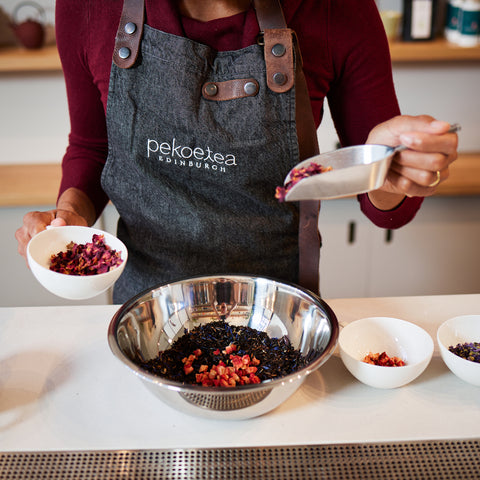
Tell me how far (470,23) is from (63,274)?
1.91 metres

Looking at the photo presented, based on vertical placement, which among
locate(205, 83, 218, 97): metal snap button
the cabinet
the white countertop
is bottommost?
the cabinet

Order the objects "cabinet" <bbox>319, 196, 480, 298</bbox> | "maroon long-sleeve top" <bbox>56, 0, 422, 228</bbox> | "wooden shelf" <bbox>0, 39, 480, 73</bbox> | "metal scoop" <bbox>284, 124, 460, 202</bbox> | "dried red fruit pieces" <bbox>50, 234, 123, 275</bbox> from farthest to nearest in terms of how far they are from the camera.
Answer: "cabinet" <bbox>319, 196, 480, 298</bbox>, "wooden shelf" <bbox>0, 39, 480, 73</bbox>, "maroon long-sleeve top" <bbox>56, 0, 422, 228</bbox>, "dried red fruit pieces" <bbox>50, 234, 123, 275</bbox>, "metal scoop" <bbox>284, 124, 460, 202</bbox>

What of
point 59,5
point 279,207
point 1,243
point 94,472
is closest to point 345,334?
point 279,207

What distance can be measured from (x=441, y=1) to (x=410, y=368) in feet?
6.34

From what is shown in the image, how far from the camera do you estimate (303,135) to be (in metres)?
1.23

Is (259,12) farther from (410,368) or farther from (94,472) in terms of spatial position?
(94,472)

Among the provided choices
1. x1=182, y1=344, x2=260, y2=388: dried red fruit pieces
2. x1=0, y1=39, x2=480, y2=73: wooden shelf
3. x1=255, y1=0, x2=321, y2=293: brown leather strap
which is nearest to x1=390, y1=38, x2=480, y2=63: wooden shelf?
x1=0, y1=39, x2=480, y2=73: wooden shelf

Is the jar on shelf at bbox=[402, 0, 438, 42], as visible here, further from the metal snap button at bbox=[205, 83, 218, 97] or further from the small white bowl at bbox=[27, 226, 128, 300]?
the small white bowl at bbox=[27, 226, 128, 300]

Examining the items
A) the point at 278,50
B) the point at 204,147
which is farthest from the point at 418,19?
the point at 204,147

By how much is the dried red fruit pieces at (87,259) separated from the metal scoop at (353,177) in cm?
38

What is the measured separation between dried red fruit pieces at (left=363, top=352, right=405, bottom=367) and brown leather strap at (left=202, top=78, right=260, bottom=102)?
1.88 feet

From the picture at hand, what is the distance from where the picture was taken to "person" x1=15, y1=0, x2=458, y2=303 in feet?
3.86

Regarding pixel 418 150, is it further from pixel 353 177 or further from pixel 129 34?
pixel 129 34

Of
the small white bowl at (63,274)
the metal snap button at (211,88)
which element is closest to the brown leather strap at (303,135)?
the metal snap button at (211,88)
